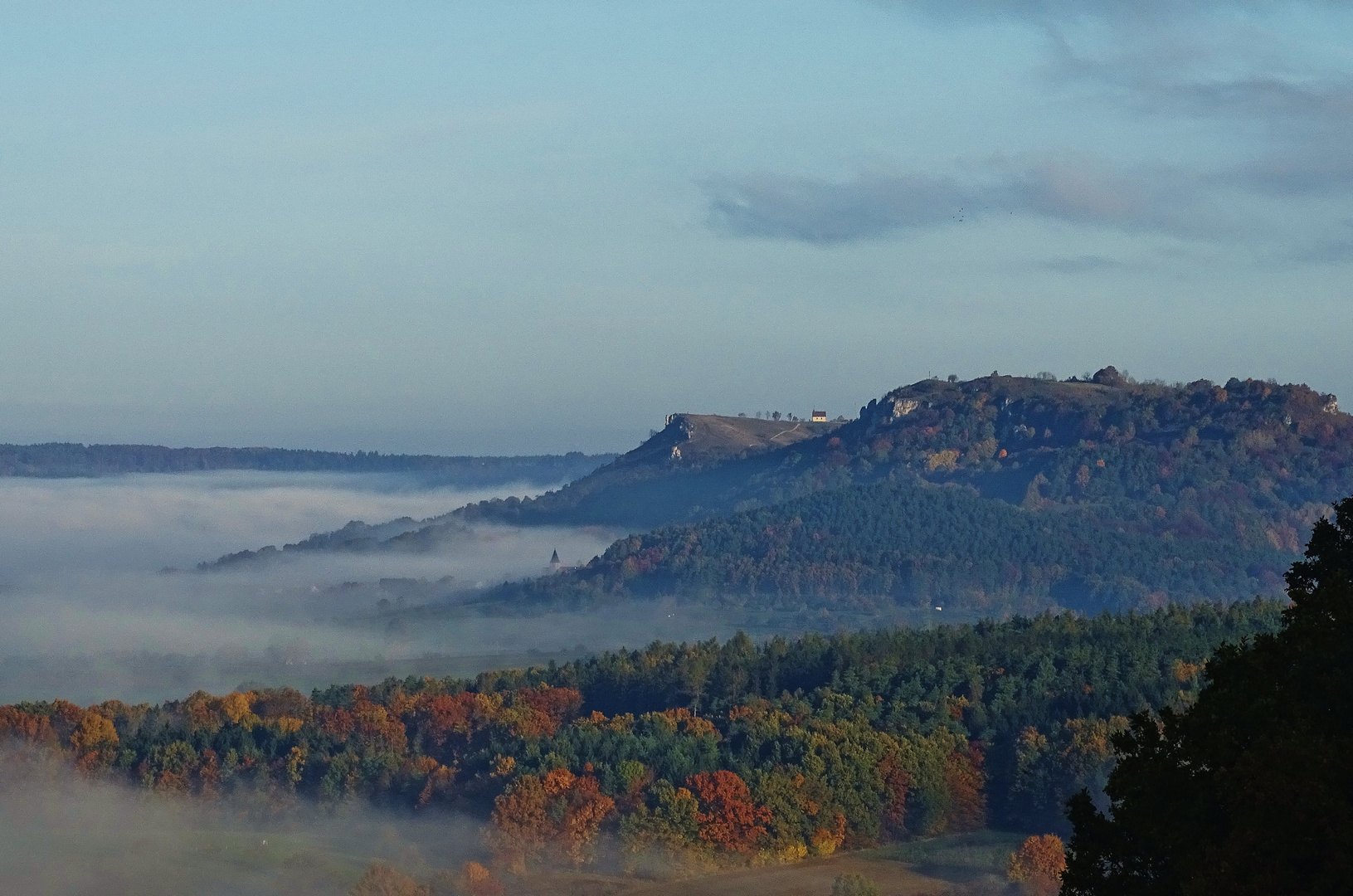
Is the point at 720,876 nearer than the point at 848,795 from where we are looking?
Yes

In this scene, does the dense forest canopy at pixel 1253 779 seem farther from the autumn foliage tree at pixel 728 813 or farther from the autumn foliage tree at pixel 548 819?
the autumn foliage tree at pixel 728 813

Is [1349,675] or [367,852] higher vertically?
[1349,675]

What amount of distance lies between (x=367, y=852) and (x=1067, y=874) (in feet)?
394

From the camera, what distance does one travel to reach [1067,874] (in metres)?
42.4

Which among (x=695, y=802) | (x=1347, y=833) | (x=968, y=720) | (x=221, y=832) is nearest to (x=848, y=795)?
(x=695, y=802)

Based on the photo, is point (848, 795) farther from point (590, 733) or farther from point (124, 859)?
point (124, 859)

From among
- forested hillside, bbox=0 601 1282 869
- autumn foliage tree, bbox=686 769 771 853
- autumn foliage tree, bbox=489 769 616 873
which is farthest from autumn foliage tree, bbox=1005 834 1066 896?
autumn foliage tree, bbox=489 769 616 873

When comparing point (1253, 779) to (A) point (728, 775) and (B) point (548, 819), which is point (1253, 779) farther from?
(A) point (728, 775)

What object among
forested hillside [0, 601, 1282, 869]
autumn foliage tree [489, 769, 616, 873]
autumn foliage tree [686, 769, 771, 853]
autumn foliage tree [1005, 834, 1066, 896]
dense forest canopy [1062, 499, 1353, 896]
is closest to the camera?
dense forest canopy [1062, 499, 1353, 896]

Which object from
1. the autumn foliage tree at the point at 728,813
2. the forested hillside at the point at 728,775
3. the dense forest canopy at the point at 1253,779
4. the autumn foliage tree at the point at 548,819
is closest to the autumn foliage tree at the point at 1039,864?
the forested hillside at the point at 728,775

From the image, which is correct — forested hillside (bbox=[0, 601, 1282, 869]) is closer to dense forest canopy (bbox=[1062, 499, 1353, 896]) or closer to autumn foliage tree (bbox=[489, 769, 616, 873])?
autumn foliage tree (bbox=[489, 769, 616, 873])

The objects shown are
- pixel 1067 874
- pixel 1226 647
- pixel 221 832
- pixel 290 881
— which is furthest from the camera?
pixel 221 832

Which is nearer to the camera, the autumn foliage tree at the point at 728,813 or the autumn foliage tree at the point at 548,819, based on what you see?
the autumn foliage tree at the point at 548,819

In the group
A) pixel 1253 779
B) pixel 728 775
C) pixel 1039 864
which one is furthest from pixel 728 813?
pixel 1253 779
